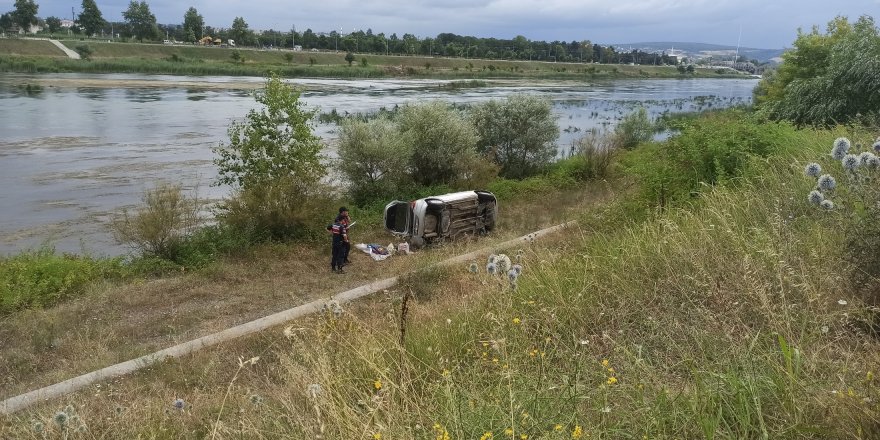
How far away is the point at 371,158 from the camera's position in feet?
69.2

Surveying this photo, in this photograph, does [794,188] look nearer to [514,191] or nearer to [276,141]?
[276,141]

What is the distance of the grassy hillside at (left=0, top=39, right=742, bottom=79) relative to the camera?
266ft

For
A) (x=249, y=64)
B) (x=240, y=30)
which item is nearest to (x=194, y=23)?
(x=240, y=30)

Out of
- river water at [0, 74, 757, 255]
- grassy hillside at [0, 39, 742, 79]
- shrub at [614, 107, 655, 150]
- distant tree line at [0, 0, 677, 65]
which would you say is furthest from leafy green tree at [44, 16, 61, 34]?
shrub at [614, 107, 655, 150]

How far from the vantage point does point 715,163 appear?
10.9 m

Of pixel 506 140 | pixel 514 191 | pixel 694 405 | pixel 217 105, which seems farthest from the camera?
pixel 217 105

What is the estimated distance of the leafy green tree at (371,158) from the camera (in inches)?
823

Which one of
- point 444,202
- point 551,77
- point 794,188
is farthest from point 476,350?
point 551,77

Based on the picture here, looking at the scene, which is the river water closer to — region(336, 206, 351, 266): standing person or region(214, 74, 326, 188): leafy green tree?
region(214, 74, 326, 188): leafy green tree

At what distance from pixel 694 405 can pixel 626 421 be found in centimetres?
32

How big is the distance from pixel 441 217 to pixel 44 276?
8730mm

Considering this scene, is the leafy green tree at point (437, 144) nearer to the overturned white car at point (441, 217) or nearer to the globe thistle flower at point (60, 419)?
the overturned white car at point (441, 217)

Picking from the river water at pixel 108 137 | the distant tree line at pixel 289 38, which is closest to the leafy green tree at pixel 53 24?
the distant tree line at pixel 289 38

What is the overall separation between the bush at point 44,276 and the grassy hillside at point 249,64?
2563 inches
